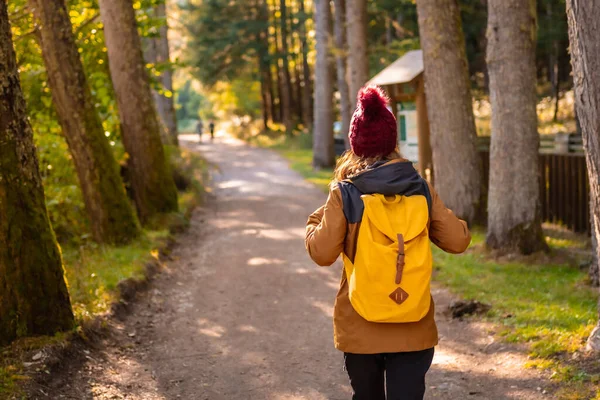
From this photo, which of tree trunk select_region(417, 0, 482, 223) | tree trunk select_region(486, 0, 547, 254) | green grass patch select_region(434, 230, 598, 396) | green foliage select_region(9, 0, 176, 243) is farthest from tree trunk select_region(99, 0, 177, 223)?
tree trunk select_region(486, 0, 547, 254)

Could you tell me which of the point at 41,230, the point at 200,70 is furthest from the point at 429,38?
the point at 200,70

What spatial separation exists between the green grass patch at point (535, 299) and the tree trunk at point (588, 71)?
4.08 ft

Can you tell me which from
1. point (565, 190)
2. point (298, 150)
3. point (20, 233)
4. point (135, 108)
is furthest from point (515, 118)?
point (298, 150)

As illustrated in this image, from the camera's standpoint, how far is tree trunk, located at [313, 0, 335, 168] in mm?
26172

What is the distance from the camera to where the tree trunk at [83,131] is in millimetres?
11242

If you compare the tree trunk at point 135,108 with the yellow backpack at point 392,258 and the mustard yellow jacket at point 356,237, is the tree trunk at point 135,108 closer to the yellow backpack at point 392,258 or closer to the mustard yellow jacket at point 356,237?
the mustard yellow jacket at point 356,237

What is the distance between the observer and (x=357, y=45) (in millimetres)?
19531

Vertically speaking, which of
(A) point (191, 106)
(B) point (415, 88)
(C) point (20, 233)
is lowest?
(C) point (20, 233)

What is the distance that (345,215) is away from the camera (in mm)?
3730

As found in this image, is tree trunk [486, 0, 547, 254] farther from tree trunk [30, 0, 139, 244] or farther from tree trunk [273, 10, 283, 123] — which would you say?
tree trunk [273, 10, 283, 123]

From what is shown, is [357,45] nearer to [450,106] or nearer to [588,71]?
[450,106]

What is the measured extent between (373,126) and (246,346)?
4.21 m

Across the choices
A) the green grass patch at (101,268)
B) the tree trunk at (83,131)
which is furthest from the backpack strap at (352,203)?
the tree trunk at (83,131)

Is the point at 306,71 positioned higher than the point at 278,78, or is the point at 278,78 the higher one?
the point at 278,78
